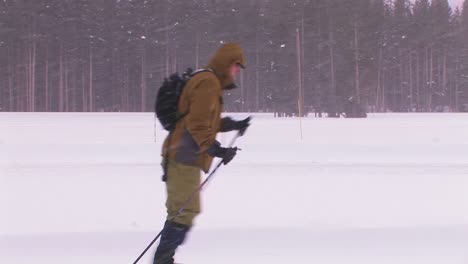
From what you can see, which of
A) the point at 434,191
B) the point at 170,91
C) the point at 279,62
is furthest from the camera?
the point at 279,62

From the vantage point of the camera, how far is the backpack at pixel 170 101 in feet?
11.9

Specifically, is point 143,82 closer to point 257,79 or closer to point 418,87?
point 257,79

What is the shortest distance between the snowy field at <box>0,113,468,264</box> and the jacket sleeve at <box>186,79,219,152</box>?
1.70 metres

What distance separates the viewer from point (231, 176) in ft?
32.1

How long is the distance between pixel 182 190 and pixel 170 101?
0.59 meters

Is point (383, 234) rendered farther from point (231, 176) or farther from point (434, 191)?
point (231, 176)

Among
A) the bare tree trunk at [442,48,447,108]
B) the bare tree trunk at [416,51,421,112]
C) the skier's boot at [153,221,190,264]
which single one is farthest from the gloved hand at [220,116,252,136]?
the bare tree trunk at [442,48,447,108]

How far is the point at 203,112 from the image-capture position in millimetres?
3479

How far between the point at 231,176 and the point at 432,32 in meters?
56.1

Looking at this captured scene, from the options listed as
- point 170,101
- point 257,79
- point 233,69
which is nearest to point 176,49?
point 257,79

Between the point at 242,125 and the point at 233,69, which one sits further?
the point at 242,125

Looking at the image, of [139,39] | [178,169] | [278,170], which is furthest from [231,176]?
[139,39]

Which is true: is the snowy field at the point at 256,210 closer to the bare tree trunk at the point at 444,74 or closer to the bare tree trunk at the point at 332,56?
the bare tree trunk at the point at 332,56

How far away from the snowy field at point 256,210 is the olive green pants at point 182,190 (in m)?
1.25
